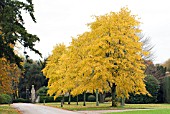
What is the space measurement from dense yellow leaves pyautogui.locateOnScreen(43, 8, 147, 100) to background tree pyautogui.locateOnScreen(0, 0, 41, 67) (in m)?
10.9

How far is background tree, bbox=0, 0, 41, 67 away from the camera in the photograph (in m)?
20.5

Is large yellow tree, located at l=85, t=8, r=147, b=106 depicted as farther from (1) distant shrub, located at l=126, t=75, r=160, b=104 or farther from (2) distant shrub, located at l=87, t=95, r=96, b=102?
(2) distant shrub, located at l=87, t=95, r=96, b=102

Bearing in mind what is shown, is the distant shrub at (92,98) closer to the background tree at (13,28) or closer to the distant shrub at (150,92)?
the distant shrub at (150,92)

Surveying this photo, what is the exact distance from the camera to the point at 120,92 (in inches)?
1379

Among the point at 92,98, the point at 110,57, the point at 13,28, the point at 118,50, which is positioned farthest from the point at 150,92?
the point at 13,28

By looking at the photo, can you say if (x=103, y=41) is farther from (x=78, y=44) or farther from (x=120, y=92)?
(x=120, y=92)

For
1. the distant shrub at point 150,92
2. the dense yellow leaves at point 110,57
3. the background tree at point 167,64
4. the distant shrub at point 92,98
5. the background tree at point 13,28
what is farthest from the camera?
the background tree at point 167,64

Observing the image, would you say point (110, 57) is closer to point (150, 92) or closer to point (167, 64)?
point (150, 92)

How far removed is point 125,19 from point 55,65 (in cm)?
1371

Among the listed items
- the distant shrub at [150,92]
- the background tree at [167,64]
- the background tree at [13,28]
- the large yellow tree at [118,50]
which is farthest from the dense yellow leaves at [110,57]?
the background tree at [167,64]

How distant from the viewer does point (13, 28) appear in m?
20.4

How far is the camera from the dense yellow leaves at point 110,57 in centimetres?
3234

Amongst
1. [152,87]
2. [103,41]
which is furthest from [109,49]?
[152,87]

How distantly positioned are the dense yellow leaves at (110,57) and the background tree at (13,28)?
35.6 feet
